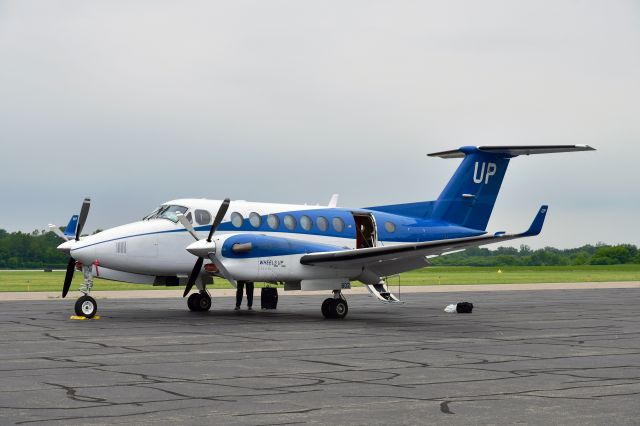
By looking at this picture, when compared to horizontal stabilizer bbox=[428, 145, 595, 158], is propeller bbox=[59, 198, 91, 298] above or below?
below

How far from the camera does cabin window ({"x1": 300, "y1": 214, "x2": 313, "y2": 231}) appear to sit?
1046 inches

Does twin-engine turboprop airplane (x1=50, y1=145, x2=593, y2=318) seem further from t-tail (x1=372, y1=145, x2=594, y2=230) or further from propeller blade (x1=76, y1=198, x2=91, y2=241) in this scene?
t-tail (x1=372, y1=145, x2=594, y2=230)

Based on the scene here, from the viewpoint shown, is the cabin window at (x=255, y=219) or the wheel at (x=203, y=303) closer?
the cabin window at (x=255, y=219)

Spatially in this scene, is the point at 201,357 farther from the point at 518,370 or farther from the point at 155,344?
the point at 518,370

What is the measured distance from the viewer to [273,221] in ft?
85.3

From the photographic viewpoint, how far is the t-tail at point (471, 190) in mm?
30547

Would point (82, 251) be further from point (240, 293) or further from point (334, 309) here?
point (334, 309)

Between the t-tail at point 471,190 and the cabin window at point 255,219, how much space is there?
18.9 feet

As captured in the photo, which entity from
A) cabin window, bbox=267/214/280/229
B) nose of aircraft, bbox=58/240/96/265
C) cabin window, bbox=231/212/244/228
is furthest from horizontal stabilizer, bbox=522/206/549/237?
nose of aircraft, bbox=58/240/96/265

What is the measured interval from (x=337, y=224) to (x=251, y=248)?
4.23 m

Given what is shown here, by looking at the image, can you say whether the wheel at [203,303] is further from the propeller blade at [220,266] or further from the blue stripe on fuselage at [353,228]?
the propeller blade at [220,266]

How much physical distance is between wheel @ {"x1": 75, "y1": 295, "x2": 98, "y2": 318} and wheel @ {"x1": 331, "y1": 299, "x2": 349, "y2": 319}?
21.5ft

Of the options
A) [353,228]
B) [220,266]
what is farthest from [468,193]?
[220,266]

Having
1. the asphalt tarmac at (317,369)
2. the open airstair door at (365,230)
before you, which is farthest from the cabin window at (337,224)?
the asphalt tarmac at (317,369)
